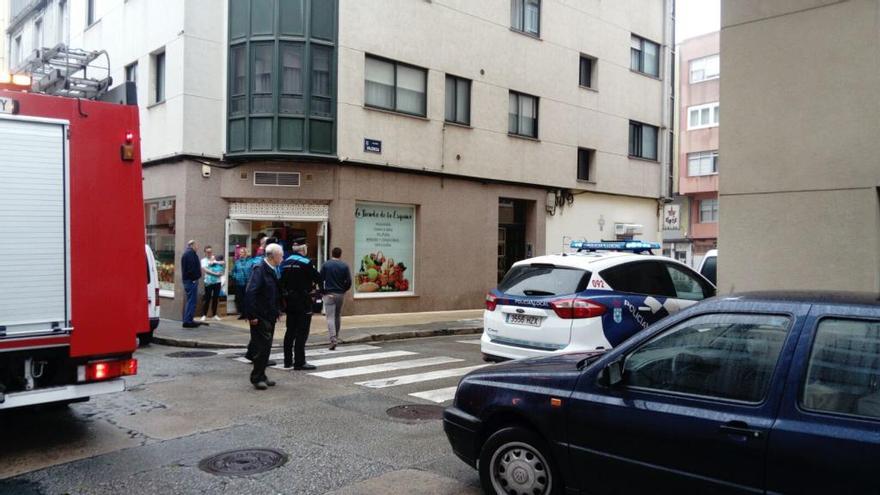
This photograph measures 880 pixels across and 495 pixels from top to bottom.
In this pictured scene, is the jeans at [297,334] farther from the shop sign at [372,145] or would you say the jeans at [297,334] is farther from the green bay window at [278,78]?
the shop sign at [372,145]

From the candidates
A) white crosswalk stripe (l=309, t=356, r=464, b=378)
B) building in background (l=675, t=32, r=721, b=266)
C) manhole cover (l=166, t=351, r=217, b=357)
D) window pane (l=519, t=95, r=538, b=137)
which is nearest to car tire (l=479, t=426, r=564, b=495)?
white crosswalk stripe (l=309, t=356, r=464, b=378)

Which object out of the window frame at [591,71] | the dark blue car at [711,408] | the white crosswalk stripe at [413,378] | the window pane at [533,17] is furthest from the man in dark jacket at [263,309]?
the window frame at [591,71]

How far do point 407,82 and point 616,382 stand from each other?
1538 cm

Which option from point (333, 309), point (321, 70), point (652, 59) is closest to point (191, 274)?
point (333, 309)

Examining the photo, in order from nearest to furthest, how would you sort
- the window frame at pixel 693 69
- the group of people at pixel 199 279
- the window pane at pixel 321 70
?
the group of people at pixel 199 279 < the window pane at pixel 321 70 < the window frame at pixel 693 69

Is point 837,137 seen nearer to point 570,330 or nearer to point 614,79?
point 570,330

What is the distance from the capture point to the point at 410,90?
18.3 m

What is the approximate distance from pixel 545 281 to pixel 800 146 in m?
3.87

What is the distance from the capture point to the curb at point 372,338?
12320 mm

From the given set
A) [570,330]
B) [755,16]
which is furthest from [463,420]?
[755,16]

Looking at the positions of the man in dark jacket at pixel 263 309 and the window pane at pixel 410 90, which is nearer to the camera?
the man in dark jacket at pixel 263 309

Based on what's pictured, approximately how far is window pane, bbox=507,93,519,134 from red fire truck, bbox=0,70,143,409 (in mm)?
15895

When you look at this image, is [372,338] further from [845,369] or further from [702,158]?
[702,158]

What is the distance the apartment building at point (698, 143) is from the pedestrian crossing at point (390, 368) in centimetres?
3753
